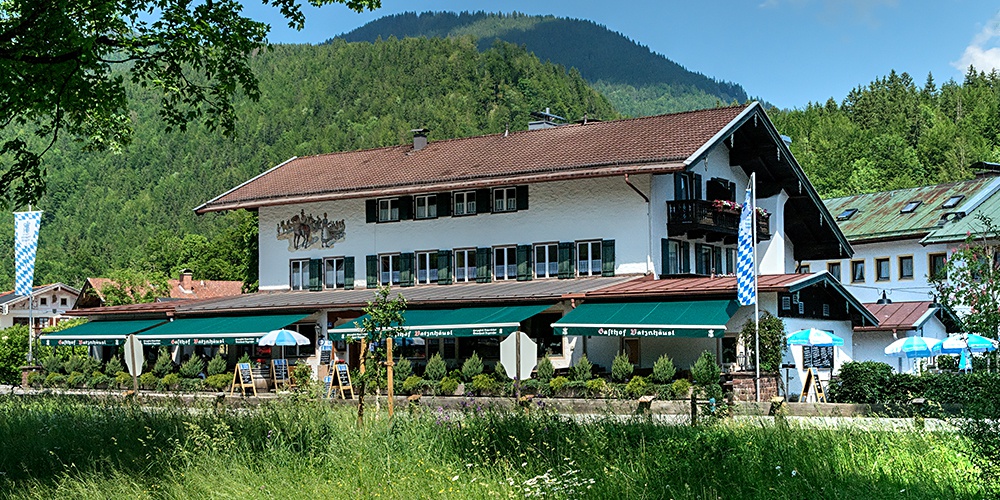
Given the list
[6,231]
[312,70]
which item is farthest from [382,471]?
[312,70]

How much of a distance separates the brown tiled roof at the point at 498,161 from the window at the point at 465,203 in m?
0.67

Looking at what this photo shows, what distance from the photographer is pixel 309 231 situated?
45.3 meters

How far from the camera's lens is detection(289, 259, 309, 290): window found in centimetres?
4531

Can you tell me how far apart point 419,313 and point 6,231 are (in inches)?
4937

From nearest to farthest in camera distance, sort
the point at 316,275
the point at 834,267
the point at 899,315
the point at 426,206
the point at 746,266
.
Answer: the point at 746,266 < the point at 426,206 < the point at 899,315 < the point at 316,275 < the point at 834,267

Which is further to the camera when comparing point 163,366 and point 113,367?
point 113,367

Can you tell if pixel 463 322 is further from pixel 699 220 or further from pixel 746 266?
pixel 746 266

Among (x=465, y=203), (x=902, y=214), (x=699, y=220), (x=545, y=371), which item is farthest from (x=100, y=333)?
(x=902, y=214)

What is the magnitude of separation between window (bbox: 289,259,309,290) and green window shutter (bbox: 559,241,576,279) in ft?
35.8

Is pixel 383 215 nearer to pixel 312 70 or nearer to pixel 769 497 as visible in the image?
pixel 769 497

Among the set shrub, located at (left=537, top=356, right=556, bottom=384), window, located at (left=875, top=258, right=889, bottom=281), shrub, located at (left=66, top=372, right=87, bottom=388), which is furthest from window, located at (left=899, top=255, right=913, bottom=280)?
shrub, located at (left=66, top=372, right=87, bottom=388)

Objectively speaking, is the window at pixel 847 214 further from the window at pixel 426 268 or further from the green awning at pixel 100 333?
the green awning at pixel 100 333

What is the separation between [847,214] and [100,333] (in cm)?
3592

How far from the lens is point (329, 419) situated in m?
15.5
